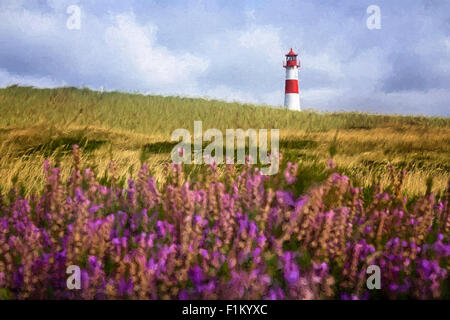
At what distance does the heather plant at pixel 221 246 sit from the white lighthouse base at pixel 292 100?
29774 mm

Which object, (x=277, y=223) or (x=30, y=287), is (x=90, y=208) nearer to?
(x=30, y=287)

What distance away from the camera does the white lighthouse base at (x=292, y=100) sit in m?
32.8

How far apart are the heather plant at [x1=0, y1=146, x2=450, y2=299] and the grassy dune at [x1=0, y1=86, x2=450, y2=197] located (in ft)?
1.71

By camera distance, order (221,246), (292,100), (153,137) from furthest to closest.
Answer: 1. (292,100)
2. (153,137)
3. (221,246)

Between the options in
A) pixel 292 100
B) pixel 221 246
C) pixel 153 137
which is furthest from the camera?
pixel 292 100

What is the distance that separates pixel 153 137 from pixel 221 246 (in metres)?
8.42

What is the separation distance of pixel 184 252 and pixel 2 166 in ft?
13.3

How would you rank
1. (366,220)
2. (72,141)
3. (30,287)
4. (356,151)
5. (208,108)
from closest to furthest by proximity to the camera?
(30,287) → (366,220) → (72,141) → (356,151) → (208,108)

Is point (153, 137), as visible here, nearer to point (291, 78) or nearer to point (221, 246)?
point (221, 246)

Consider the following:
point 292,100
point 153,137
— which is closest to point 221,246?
point 153,137

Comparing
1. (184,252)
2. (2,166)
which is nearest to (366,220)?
(184,252)

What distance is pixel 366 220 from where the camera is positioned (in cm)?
328

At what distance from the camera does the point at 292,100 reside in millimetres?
33156

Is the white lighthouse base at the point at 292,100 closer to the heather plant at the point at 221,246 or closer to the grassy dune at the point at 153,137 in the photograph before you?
the grassy dune at the point at 153,137
